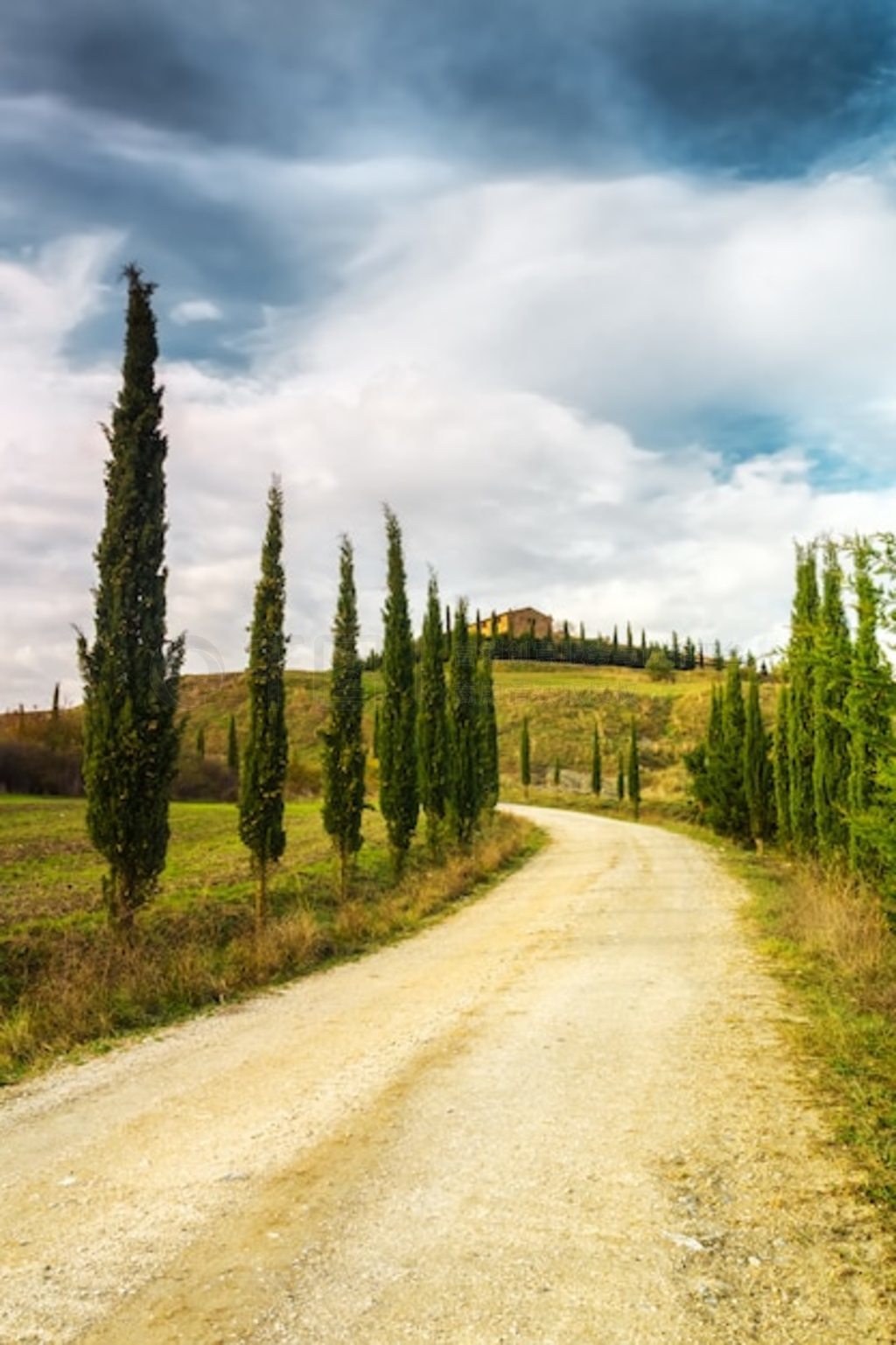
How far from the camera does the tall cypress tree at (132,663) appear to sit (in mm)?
12555

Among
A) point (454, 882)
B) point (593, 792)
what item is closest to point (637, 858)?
point (454, 882)

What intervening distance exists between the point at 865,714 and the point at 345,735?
11.8 metres

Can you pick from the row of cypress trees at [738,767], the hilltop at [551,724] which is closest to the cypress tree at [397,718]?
the row of cypress trees at [738,767]

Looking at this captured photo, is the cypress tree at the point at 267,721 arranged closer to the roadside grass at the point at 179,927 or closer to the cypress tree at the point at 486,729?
the roadside grass at the point at 179,927

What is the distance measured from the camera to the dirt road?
3531mm

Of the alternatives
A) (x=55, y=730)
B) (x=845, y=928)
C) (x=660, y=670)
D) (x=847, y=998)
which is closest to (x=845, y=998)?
(x=847, y=998)

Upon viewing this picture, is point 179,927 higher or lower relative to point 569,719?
lower

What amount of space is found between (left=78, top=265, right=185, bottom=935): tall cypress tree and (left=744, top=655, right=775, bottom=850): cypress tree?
75.3 feet

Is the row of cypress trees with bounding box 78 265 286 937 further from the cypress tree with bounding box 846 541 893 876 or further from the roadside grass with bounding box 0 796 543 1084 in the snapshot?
the cypress tree with bounding box 846 541 893 876

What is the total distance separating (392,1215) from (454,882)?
16360 millimetres

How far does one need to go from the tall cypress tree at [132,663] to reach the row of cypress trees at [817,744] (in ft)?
28.8

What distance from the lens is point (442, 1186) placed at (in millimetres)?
4738

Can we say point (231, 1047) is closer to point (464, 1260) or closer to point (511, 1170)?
point (511, 1170)

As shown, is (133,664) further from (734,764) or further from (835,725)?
(734,764)
